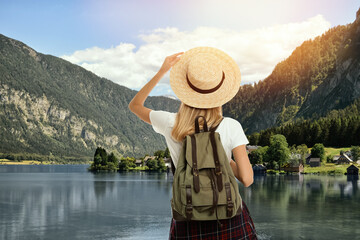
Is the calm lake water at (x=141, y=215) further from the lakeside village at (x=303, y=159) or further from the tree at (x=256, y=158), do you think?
the tree at (x=256, y=158)

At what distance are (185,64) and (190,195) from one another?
113 centimetres

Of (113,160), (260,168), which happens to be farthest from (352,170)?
(113,160)

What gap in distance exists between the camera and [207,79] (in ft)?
11.1

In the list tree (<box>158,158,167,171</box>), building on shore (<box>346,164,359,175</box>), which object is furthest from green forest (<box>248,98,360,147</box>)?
tree (<box>158,158,167,171</box>)

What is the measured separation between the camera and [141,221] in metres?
39.2

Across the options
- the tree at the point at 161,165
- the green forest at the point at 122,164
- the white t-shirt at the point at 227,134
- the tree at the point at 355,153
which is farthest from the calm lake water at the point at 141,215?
the green forest at the point at 122,164

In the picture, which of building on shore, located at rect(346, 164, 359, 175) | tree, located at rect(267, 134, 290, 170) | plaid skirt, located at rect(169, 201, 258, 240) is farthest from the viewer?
tree, located at rect(267, 134, 290, 170)

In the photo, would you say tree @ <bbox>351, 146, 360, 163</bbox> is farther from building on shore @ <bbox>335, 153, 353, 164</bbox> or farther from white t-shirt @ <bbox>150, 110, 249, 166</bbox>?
white t-shirt @ <bbox>150, 110, 249, 166</bbox>

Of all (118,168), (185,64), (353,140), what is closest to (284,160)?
(353,140)

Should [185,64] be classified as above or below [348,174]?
above

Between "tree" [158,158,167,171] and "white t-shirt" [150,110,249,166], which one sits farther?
"tree" [158,158,167,171]

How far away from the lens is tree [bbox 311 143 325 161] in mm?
133875

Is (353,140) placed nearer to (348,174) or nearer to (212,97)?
(348,174)

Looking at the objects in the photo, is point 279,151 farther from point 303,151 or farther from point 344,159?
point 344,159
